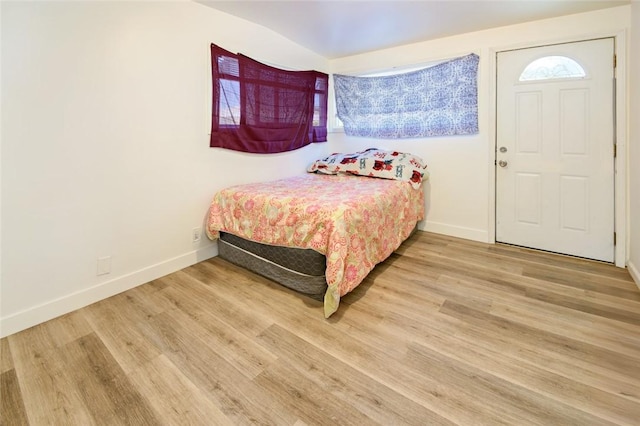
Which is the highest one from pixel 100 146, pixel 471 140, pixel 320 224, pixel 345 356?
pixel 471 140

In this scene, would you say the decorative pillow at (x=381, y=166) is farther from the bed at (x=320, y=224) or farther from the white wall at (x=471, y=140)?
the white wall at (x=471, y=140)

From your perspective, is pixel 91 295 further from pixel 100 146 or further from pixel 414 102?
pixel 414 102

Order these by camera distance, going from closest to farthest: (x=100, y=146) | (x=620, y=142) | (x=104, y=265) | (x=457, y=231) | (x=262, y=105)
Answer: (x=100, y=146)
(x=104, y=265)
(x=620, y=142)
(x=262, y=105)
(x=457, y=231)

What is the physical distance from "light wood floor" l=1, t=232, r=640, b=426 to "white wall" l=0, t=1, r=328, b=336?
0.96 ft

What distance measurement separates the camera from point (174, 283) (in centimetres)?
233

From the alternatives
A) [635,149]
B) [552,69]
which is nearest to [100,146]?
[552,69]

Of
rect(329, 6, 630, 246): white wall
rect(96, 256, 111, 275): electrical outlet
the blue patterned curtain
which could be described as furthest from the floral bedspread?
the blue patterned curtain

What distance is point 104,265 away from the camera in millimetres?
2104

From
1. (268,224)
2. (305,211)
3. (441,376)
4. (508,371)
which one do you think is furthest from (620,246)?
(268,224)

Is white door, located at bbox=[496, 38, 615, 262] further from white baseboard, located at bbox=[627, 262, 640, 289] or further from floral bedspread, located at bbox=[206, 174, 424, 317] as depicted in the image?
floral bedspread, located at bbox=[206, 174, 424, 317]

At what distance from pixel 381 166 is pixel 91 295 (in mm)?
2688

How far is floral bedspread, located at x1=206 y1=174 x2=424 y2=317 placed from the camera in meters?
1.89

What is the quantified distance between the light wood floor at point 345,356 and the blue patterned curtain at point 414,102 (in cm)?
174

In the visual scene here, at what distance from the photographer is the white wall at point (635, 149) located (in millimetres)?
2193
